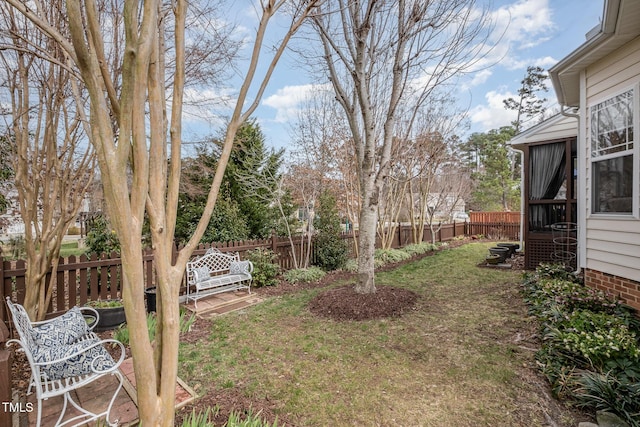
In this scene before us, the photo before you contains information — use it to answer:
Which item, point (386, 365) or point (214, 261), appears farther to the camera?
point (214, 261)

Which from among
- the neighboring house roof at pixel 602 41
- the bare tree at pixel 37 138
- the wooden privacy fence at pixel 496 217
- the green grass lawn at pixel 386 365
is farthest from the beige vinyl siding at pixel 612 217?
the wooden privacy fence at pixel 496 217

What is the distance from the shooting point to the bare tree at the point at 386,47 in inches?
186

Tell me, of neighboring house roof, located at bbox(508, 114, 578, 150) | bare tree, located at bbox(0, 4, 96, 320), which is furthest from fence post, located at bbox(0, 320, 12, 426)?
neighboring house roof, located at bbox(508, 114, 578, 150)

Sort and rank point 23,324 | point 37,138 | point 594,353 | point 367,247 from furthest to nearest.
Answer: point 367,247
point 37,138
point 594,353
point 23,324

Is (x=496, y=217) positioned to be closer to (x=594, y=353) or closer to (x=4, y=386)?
(x=594, y=353)

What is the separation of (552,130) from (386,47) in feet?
15.5

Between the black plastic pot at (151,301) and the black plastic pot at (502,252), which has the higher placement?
the black plastic pot at (502,252)

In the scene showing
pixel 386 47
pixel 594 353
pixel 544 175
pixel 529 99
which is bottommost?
pixel 594 353

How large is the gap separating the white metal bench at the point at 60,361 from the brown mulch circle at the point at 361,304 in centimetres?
289

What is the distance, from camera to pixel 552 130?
22.7 feet

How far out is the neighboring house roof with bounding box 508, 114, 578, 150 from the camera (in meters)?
6.63

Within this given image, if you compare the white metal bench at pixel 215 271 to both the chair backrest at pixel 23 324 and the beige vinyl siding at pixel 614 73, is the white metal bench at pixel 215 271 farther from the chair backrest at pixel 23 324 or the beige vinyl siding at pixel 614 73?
the beige vinyl siding at pixel 614 73

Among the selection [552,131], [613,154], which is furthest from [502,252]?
[613,154]

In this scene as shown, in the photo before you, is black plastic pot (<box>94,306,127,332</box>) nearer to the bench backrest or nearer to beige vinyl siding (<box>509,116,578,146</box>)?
the bench backrest
